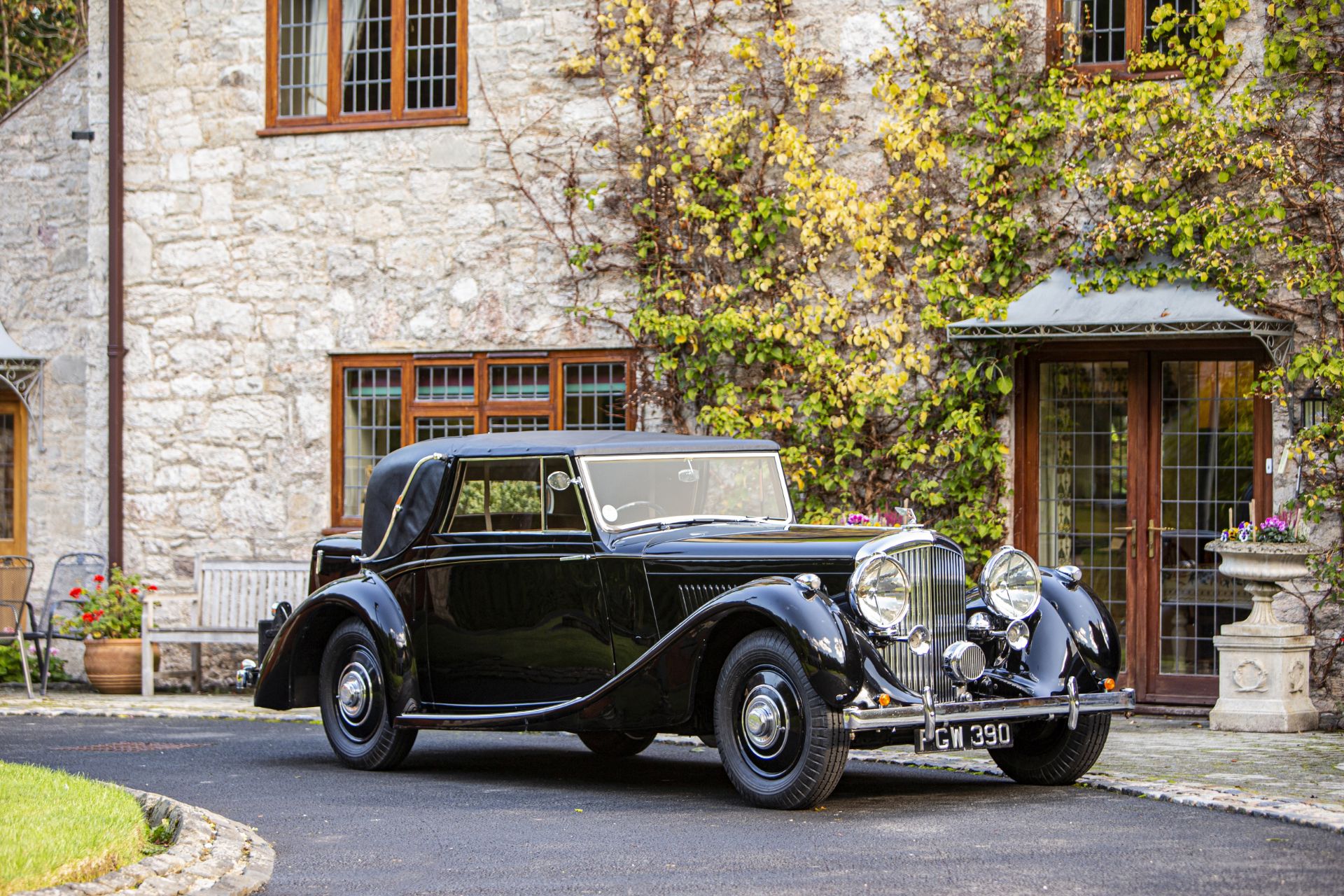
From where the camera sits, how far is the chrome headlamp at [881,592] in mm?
7047

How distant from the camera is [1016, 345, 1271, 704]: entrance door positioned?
11.2 metres

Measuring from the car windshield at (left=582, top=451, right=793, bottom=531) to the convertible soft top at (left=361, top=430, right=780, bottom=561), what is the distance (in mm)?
50

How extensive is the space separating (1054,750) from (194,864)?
3765 mm

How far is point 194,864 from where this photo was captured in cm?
560

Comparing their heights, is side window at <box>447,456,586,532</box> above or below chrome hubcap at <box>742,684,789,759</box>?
above

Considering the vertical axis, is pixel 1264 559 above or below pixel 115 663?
above

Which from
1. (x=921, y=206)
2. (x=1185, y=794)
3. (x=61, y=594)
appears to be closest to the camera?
(x=1185, y=794)

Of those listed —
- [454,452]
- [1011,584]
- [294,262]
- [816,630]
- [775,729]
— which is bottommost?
[775,729]

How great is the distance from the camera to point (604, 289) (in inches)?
501

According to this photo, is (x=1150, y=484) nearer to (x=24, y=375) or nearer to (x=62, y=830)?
(x=62, y=830)

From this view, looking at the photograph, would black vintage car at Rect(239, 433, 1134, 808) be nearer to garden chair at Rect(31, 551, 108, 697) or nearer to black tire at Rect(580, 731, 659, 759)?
black tire at Rect(580, 731, 659, 759)

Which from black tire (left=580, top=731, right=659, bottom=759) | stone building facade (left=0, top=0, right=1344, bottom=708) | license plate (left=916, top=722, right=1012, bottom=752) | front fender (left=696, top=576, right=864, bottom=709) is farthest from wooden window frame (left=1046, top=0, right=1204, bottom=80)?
front fender (left=696, top=576, right=864, bottom=709)

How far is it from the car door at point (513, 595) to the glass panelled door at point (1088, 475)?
15.1 ft

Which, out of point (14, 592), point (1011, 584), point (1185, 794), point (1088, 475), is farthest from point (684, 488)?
point (14, 592)
